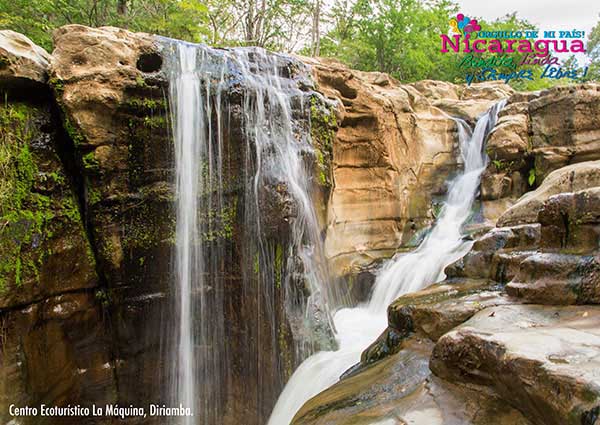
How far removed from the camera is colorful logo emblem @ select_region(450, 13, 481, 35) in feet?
50.0

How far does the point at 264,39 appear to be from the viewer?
1467 cm

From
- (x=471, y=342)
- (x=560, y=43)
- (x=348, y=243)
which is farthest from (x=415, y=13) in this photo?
(x=471, y=342)

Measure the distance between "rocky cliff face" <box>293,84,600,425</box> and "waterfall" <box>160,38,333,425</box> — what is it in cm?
161

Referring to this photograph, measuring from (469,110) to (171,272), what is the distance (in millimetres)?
9876

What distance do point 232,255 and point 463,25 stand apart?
15.5 meters

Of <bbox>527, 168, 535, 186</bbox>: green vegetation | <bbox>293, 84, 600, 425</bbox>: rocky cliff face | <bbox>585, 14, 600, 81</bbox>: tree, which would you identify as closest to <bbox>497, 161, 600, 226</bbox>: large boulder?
<bbox>293, 84, 600, 425</bbox>: rocky cliff face

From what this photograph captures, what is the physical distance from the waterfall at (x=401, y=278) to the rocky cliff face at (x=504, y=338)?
1.08m

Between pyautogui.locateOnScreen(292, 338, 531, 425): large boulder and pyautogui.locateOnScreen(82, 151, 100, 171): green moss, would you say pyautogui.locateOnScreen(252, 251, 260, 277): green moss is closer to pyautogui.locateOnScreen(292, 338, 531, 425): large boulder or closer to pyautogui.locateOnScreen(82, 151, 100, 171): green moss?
pyautogui.locateOnScreen(292, 338, 531, 425): large boulder

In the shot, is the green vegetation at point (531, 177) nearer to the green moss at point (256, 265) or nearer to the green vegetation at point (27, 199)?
the green moss at point (256, 265)

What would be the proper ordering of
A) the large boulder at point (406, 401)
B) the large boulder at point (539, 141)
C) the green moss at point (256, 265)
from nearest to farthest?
the large boulder at point (406, 401)
the green moss at point (256, 265)
the large boulder at point (539, 141)

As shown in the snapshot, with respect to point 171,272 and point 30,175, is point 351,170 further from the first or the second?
point 30,175

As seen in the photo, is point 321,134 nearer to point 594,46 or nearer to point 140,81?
point 140,81

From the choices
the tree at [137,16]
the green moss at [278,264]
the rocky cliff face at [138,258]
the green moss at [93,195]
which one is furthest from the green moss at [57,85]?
the tree at [137,16]

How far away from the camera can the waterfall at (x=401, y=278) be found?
15.4 ft
